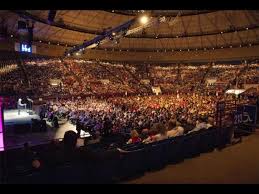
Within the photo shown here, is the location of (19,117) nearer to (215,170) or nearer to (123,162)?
(123,162)

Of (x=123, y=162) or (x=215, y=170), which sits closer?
(x=123, y=162)

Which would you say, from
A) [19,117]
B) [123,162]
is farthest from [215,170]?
[19,117]

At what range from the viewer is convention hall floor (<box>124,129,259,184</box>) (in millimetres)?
8227

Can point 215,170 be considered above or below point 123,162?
below

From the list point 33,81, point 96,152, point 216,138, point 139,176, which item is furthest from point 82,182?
point 33,81

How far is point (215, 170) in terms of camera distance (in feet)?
29.4

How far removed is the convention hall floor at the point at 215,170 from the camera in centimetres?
823

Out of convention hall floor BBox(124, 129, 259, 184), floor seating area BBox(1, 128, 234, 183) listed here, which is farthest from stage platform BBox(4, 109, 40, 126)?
convention hall floor BBox(124, 129, 259, 184)

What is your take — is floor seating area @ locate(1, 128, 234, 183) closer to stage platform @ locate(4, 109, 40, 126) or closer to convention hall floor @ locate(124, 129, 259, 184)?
convention hall floor @ locate(124, 129, 259, 184)

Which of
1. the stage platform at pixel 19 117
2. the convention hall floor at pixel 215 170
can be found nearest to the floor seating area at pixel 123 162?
the convention hall floor at pixel 215 170

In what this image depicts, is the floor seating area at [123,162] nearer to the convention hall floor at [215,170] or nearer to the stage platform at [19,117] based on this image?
the convention hall floor at [215,170]
